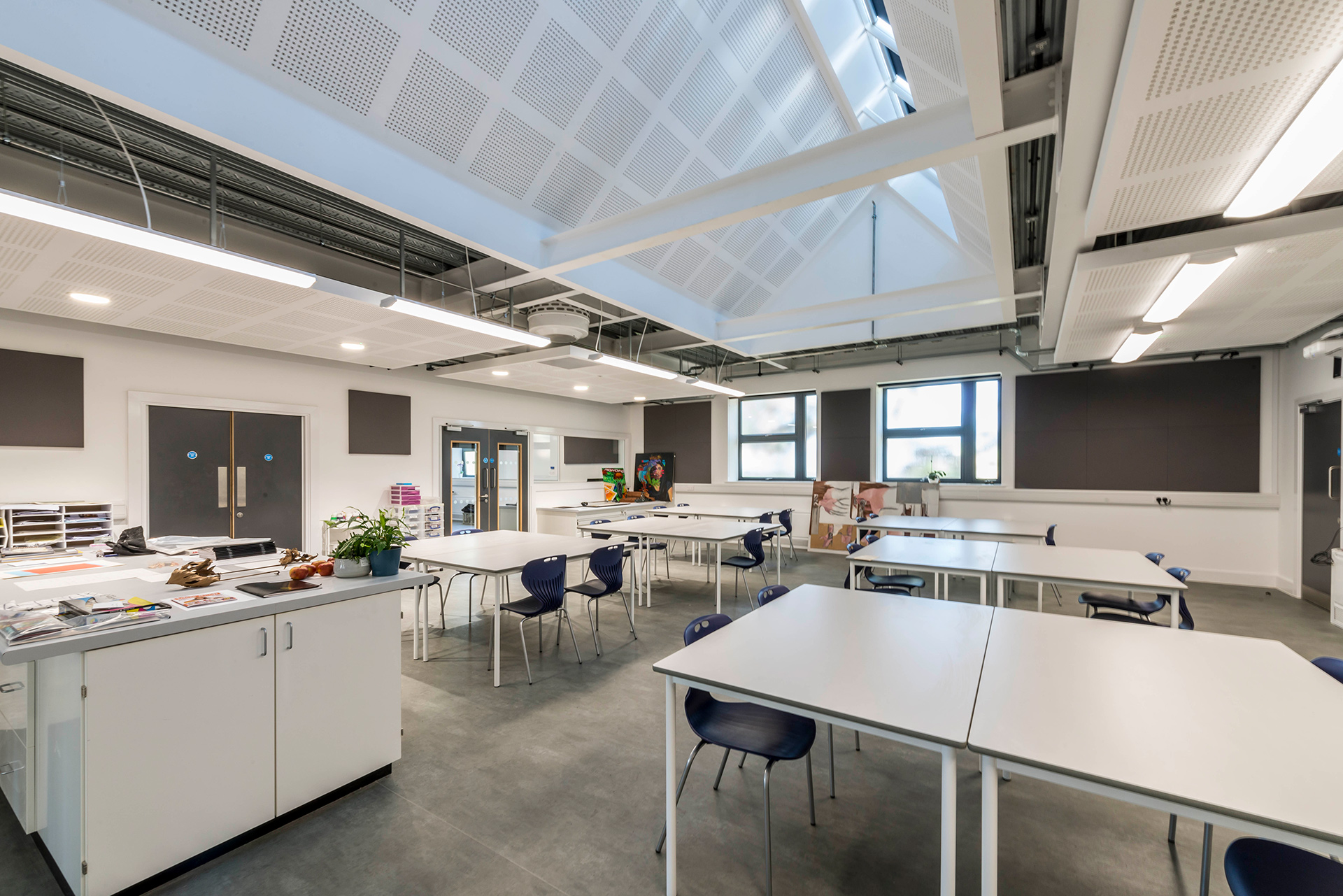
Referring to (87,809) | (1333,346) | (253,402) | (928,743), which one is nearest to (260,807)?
(87,809)

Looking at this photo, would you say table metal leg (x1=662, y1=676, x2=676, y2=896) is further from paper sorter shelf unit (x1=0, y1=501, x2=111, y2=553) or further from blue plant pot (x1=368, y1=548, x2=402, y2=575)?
paper sorter shelf unit (x1=0, y1=501, x2=111, y2=553)

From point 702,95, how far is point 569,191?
1422 millimetres

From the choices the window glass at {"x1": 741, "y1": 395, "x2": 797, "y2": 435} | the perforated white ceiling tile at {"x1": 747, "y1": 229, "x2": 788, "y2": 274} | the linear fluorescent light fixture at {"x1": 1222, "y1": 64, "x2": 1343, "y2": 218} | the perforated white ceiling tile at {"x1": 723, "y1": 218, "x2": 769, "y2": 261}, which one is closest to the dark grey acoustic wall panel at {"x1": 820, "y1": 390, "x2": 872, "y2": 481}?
the window glass at {"x1": 741, "y1": 395, "x2": 797, "y2": 435}

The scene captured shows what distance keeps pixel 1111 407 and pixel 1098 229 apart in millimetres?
6314

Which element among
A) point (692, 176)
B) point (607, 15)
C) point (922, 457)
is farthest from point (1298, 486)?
point (607, 15)

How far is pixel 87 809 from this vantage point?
1.85m

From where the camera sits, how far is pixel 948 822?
4.80 feet

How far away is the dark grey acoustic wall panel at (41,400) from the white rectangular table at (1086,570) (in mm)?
8989

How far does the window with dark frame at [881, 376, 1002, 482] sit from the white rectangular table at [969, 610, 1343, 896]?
24.1 ft

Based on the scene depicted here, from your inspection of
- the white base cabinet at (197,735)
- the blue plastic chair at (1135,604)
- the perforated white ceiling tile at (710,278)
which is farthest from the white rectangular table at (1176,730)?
the perforated white ceiling tile at (710,278)

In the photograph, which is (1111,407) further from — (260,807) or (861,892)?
(260,807)

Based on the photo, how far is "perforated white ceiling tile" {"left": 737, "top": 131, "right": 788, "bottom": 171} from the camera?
17.2ft

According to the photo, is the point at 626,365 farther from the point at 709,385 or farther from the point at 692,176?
the point at 692,176

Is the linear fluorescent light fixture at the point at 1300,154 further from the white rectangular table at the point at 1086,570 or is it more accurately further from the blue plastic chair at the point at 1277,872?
the blue plastic chair at the point at 1277,872
